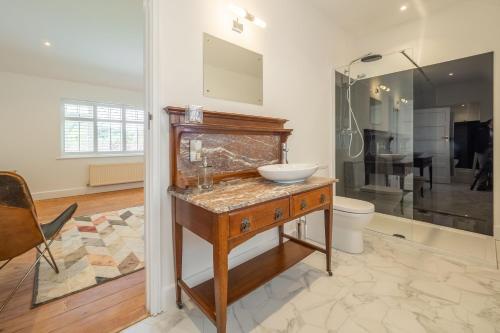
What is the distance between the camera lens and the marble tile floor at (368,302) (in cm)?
131

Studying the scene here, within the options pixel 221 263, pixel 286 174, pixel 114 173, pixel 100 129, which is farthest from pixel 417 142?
pixel 100 129

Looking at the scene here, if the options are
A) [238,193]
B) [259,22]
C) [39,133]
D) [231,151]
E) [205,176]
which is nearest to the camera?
[238,193]

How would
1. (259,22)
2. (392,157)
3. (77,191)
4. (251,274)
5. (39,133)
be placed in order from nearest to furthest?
(251,274) < (259,22) < (392,157) < (39,133) < (77,191)

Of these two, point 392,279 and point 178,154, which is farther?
point 392,279

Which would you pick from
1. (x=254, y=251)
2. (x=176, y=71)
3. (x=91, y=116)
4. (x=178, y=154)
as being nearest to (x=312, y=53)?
(x=176, y=71)

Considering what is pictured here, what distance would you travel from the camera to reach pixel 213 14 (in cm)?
162

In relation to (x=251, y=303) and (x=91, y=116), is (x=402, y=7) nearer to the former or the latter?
(x=251, y=303)

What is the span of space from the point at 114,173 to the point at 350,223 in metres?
4.99

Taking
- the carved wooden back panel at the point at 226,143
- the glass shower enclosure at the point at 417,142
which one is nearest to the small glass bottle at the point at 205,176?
the carved wooden back panel at the point at 226,143

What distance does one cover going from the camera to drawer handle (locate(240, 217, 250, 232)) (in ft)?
3.70

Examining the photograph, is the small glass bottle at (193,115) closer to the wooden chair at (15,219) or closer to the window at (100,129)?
the wooden chair at (15,219)

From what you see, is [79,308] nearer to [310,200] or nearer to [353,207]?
[310,200]

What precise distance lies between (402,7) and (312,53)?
3.63 feet

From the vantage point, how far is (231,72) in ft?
5.82
